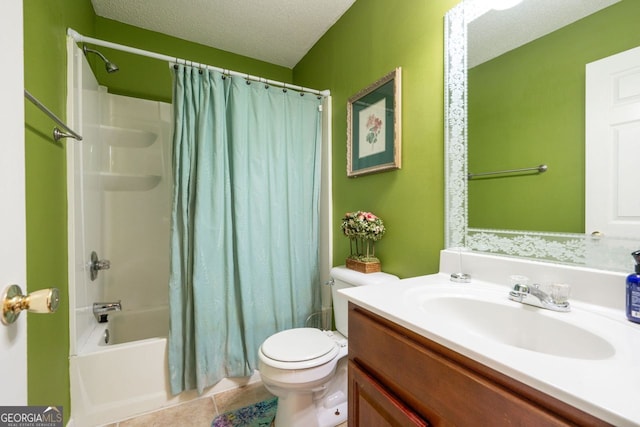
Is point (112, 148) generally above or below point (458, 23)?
below

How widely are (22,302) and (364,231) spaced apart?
Answer: 1257 millimetres

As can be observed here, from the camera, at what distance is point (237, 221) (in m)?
1.63

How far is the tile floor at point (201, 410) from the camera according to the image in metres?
1.41

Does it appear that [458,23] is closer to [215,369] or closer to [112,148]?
[215,369]

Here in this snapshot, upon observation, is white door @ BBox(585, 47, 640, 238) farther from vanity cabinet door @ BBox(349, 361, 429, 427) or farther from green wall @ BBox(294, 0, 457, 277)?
vanity cabinet door @ BBox(349, 361, 429, 427)

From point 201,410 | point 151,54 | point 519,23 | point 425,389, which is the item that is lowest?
point 201,410

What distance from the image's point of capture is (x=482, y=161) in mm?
1043

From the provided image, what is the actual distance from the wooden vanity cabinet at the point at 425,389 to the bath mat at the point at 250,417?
797 mm

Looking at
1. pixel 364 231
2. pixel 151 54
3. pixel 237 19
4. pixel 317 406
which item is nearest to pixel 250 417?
pixel 317 406

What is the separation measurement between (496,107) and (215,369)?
1.95 m

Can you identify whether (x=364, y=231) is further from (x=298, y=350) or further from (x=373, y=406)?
(x=373, y=406)

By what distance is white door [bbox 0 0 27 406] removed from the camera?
421mm

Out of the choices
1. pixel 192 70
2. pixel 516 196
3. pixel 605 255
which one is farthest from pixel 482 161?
pixel 192 70

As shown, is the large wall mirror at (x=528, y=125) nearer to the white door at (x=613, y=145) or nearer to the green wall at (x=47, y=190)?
the white door at (x=613, y=145)
